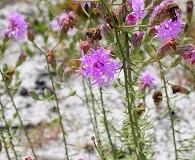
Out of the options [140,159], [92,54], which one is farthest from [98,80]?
[140,159]

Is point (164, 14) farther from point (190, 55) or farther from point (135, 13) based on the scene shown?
point (190, 55)

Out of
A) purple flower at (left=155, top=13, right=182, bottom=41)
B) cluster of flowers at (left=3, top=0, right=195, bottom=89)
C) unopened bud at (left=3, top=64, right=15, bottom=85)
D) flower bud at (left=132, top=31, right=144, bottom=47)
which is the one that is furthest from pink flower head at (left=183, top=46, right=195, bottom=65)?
unopened bud at (left=3, top=64, right=15, bottom=85)

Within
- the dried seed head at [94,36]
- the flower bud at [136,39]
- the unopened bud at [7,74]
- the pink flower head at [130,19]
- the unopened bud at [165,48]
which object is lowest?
the unopened bud at [7,74]

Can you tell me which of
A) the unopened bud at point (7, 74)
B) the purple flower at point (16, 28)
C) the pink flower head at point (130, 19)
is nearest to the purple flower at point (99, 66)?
the pink flower head at point (130, 19)

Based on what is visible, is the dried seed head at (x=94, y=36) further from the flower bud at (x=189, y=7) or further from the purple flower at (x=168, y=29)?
the flower bud at (x=189, y=7)

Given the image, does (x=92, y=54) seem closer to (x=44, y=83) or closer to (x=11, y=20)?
(x=11, y=20)

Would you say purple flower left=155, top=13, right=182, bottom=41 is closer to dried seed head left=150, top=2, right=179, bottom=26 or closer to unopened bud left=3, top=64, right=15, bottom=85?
dried seed head left=150, top=2, right=179, bottom=26
